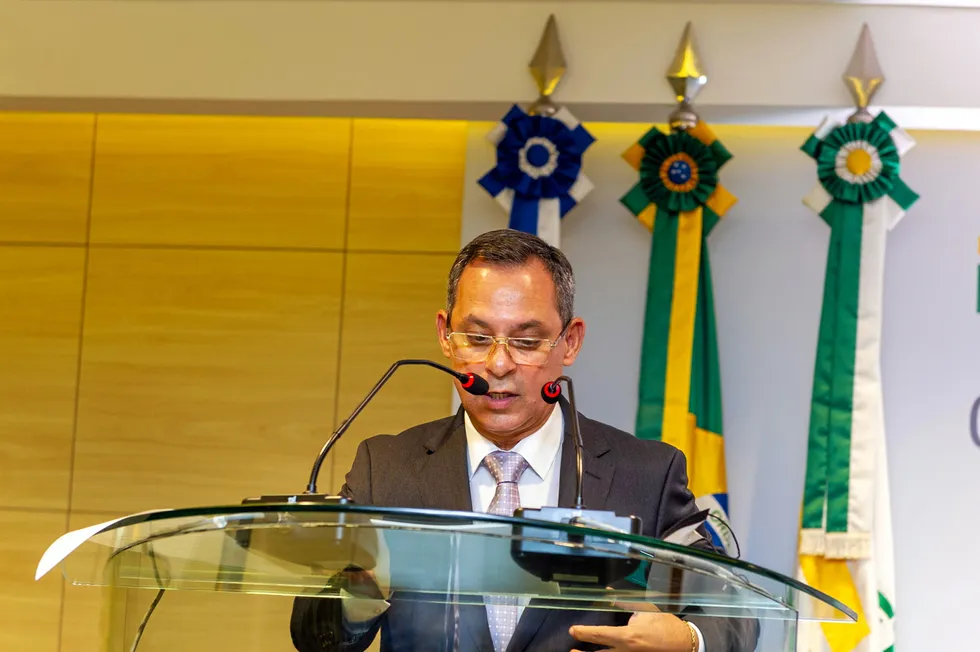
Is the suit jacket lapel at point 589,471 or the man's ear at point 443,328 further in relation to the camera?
the man's ear at point 443,328

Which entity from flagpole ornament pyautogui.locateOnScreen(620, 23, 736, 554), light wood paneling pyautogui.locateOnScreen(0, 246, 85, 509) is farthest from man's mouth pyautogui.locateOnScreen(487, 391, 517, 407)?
light wood paneling pyautogui.locateOnScreen(0, 246, 85, 509)

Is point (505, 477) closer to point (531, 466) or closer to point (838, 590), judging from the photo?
point (531, 466)

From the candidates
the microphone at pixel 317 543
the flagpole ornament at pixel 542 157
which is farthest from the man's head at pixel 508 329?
the flagpole ornament at pixel 542 157

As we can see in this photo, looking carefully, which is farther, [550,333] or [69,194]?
[69,194]

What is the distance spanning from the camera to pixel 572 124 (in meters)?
3.47

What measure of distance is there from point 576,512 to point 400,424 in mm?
2661

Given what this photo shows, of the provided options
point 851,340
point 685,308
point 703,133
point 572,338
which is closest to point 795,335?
point 851,340

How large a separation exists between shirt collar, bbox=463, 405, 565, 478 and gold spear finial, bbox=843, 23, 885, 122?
176 centimetres

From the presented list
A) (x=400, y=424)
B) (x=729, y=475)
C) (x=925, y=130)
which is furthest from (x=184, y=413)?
(x=925, y=130)

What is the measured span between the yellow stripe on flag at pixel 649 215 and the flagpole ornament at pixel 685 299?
1cm

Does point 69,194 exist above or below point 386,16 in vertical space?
below

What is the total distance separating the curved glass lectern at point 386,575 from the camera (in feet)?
3.86

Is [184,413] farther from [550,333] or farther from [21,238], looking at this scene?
[550,333]

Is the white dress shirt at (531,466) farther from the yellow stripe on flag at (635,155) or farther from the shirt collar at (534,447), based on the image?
the yellow stripe on flag at (635,155)
